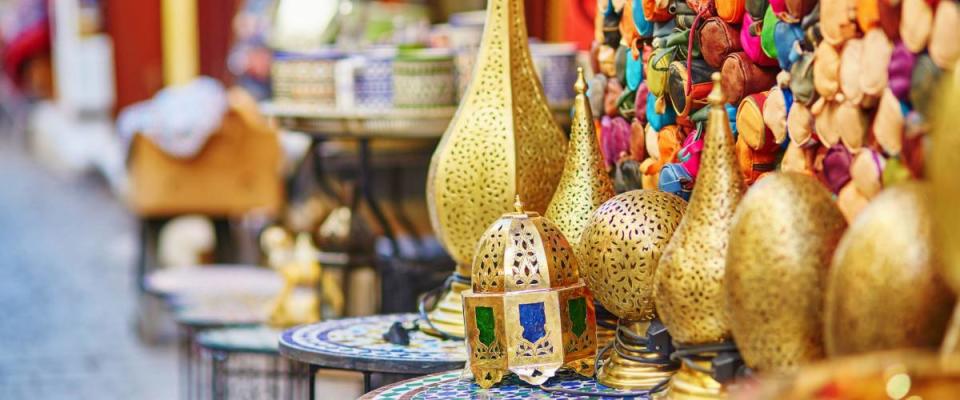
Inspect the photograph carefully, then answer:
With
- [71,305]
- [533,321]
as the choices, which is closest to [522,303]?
[533,321]

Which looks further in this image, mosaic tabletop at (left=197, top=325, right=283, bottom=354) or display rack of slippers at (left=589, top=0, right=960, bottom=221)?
mosaic tabletop at (left=197, top=325, right=283, bottom=354)

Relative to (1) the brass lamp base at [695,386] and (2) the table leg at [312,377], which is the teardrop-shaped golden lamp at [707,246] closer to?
(1) the brass lamp base at [695,386]

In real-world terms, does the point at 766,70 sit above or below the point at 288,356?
above

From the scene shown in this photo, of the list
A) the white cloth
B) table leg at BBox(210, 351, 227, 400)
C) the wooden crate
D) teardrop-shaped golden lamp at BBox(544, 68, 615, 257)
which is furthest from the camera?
the wooden crate

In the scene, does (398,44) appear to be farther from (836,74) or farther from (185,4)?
(185,4)

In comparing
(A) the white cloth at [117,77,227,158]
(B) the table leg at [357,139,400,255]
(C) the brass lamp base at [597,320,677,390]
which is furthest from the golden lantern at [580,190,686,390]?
(A) the white cloth at [117,77,227,158]

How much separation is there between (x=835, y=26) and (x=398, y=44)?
7.91 ft

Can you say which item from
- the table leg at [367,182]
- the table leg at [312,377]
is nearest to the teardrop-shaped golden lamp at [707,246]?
the table leg at [312,377]

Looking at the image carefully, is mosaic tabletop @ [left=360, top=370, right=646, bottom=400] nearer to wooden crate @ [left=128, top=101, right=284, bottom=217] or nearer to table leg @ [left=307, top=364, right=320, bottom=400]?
table leg @ [left=307, top=364, right=320, bottom=400]

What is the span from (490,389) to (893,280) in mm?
672

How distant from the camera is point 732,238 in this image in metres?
1.47

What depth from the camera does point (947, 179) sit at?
3.80 ft

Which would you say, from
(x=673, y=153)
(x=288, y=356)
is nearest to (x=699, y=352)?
(x=673, y=153)

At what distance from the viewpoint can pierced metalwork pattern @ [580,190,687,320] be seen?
1766 mm
